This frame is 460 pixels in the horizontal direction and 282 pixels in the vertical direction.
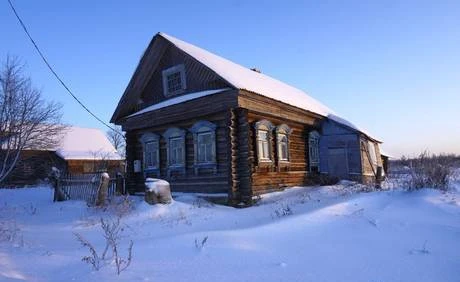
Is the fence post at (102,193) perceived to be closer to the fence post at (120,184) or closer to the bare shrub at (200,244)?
the fence post at (120,184)

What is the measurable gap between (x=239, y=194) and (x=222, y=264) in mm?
7480

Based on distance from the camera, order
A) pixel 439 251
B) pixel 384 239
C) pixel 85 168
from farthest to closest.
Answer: pixel 85 168 → pixel 384 239 → pixel 439 251

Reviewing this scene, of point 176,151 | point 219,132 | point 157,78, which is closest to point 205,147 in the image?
point 219,132

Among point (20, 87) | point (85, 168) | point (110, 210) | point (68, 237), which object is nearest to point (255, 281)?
point (68, 237)

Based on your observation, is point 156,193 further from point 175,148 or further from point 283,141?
point 283,141

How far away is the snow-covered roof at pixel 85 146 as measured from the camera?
34.3 m

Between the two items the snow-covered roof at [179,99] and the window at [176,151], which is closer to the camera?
the snow-covered roof at [179,99]

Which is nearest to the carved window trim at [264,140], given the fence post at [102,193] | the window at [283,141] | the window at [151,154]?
the window at [283,141]

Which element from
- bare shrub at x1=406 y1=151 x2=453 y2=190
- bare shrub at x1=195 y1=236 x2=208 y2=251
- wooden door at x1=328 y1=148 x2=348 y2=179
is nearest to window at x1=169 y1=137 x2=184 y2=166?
wooden door at x1=328 y1=148 x2=348 y2=179

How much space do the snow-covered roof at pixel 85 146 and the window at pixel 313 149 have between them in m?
23.1

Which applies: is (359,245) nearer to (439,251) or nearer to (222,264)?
(439,251)

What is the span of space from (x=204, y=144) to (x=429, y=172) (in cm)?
721

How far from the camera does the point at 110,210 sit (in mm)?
11289

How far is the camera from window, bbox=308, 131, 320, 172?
17.2 m
